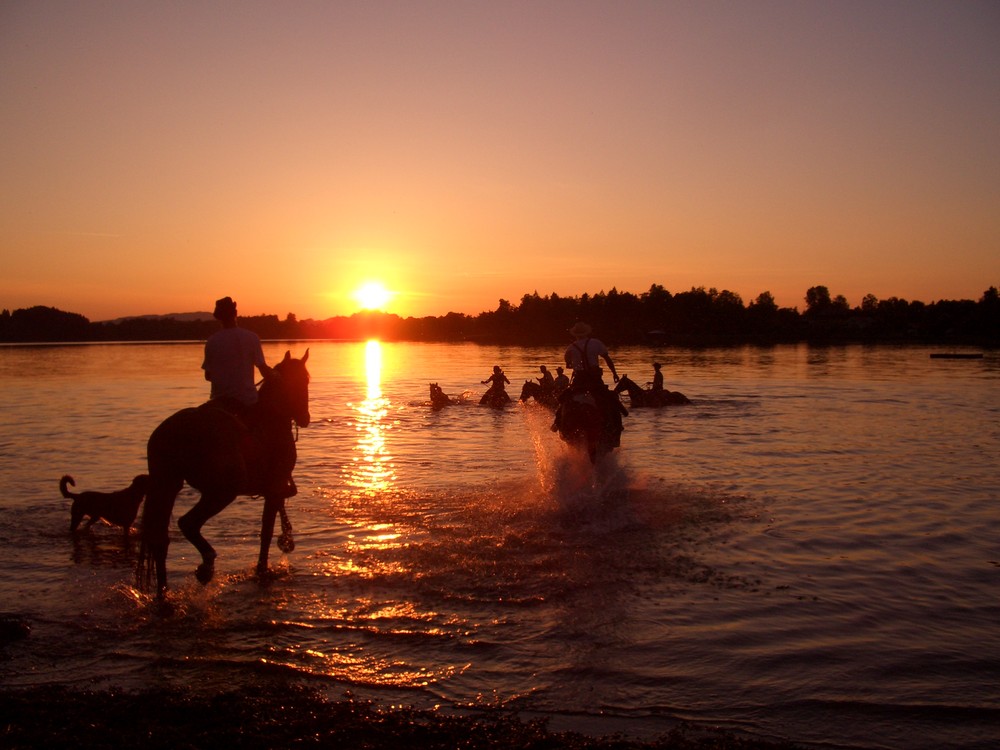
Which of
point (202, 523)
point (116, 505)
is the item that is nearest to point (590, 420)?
point (116, 505)

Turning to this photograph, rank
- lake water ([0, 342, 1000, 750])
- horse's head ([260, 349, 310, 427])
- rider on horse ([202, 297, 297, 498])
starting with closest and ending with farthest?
lake water ([0, 342, 1000, 750]) → rider on horse ([202, 297, 297, 498]) → horse's head ([260, 349, 310, 427])

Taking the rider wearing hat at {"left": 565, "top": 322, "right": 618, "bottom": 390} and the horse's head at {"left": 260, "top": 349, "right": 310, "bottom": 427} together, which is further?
the rider wearing hat at {"left": 565, "top": 322, "right": 618, "bottom": 390}

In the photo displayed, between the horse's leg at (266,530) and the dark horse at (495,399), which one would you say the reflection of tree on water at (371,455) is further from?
the horse's leg at (266,530)

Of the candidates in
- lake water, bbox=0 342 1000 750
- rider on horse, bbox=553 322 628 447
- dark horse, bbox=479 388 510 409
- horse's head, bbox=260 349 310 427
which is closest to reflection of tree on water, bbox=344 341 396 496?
lake water, bbox=0 342 1000 750

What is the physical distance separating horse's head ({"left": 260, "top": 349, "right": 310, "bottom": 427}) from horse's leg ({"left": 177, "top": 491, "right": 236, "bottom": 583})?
3.55 ft

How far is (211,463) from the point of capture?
752 cm

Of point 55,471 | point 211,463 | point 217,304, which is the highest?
point 217,304

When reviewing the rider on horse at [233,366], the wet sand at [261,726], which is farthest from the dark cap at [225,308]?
the wet sand at [261,726]

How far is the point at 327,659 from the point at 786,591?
4.72m

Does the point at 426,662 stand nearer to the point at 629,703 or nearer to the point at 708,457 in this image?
the point at 629,703

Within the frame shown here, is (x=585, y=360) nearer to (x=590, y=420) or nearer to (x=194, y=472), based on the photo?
(x=590, y=420)

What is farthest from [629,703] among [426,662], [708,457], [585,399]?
[708,457]

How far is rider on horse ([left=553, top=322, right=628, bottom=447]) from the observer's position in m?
14.3

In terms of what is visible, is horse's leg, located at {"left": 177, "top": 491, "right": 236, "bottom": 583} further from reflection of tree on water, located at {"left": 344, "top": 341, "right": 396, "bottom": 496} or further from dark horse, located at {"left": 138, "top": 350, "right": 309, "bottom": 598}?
reflection of tree on water, located at {"left": 344, "top": 341, "right": 396, "bottom": 496}
